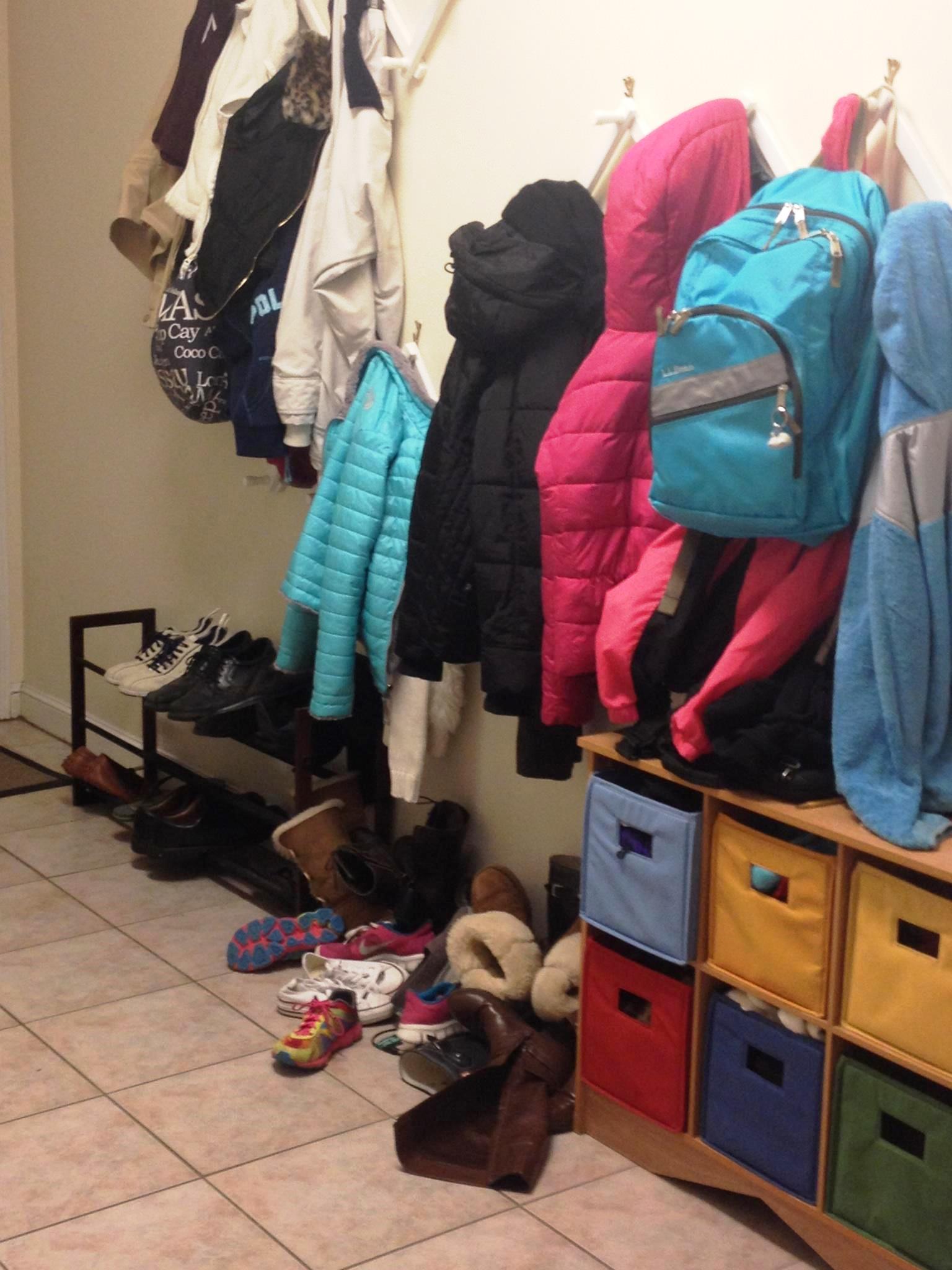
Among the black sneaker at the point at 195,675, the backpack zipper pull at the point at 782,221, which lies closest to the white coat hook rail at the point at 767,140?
the backpack zipper pull at the point at 782,221

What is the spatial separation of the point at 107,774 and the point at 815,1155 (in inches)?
90.1

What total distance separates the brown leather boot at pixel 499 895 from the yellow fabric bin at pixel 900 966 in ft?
3.04

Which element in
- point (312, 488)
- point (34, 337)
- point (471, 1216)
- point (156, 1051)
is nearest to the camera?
point (471, 1216)

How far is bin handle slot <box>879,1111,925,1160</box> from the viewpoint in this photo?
5.57 ft

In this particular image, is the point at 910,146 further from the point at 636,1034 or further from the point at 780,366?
the point at 636,1034

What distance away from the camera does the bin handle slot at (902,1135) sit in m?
1.70

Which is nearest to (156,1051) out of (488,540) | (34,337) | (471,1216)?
(471,1216)

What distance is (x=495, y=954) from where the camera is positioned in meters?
2.38

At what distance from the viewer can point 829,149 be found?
1877 mm

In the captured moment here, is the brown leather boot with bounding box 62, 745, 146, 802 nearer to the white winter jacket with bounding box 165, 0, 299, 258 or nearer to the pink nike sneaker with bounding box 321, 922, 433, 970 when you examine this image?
the pink nike sneaker with bounding box 321, 922, 433, 970

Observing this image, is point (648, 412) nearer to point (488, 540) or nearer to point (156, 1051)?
point (488, 540)


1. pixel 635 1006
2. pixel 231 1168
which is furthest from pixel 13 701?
pixel 635 1006

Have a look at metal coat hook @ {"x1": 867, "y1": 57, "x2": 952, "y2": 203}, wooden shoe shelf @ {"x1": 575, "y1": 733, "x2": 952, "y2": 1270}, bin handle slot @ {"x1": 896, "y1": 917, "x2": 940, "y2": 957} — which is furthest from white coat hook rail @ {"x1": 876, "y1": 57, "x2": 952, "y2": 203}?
bin handle slot @ {"x1": 896, "y1": 917, "x2": 940, "y2": 957}

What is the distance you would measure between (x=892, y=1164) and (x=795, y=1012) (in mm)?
215
